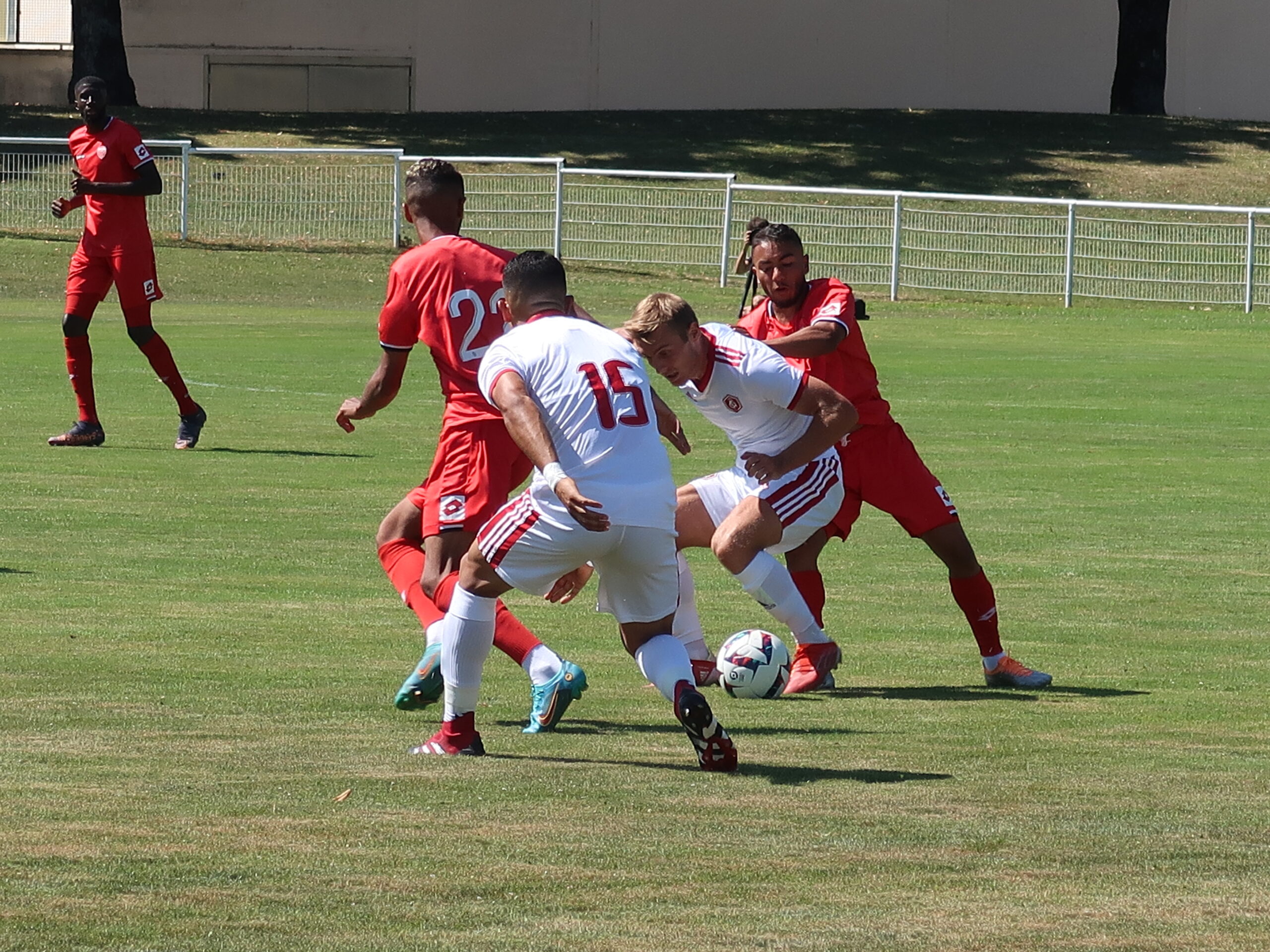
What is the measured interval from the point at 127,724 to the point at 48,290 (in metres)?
25.8

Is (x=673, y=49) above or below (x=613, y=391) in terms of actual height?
above

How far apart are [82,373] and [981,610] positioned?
350 inches

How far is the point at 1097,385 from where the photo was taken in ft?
74.6

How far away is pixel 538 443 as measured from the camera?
6465 millimetres

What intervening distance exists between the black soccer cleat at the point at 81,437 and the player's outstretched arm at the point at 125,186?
176 centimetres

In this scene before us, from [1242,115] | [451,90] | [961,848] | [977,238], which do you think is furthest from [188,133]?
[961,848]

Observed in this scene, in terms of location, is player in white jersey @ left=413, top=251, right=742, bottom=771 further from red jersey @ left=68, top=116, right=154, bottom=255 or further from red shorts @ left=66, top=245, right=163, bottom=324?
red shorts @ left=66, top=245, right=163, bottom=324

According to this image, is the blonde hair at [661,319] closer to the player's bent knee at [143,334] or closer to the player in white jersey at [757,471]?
the player in white jersey at [757,471]

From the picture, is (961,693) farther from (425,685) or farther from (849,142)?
(849,142)

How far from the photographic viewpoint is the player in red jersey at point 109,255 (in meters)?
15.4

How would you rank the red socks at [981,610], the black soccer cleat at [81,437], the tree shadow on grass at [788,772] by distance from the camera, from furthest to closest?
the black soccer cleat at [81,437] < the red socks at [981,610] < the tree shadow on grass at [788,772]

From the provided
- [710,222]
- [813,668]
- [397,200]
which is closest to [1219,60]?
[710,222]

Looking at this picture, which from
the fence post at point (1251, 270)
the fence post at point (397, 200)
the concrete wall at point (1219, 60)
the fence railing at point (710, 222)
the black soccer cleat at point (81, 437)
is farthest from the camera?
the concrete wall at point (1219, 60)

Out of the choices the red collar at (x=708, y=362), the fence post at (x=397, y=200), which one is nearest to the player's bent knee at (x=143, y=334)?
the red collar at (x=708, y=362)
